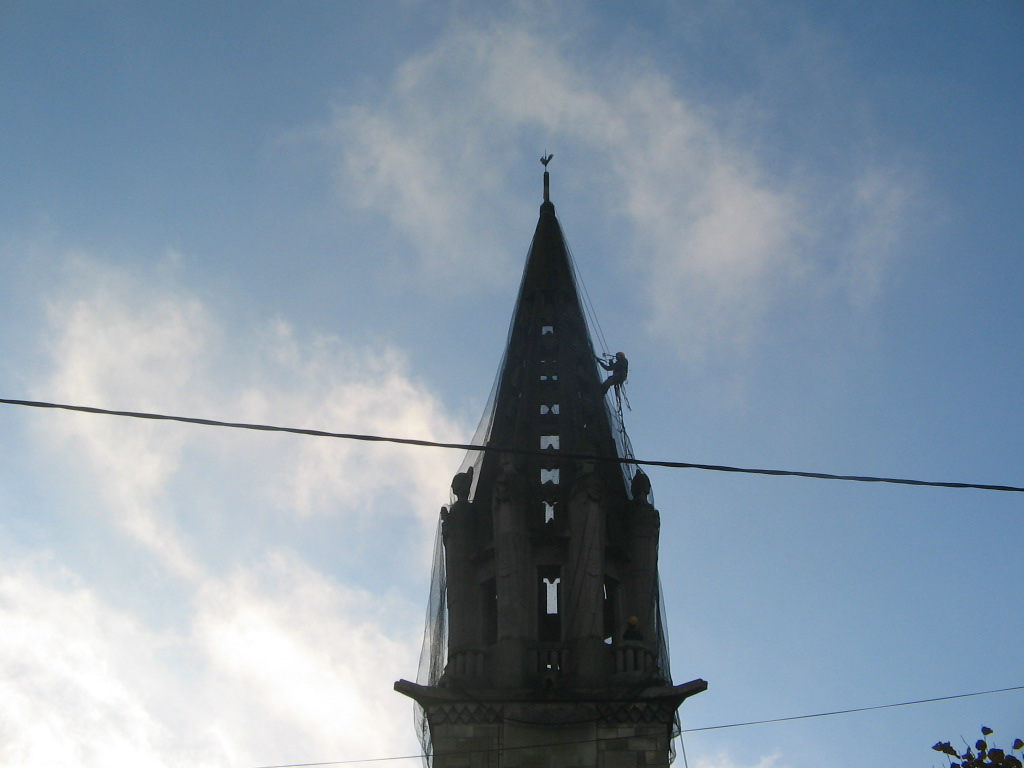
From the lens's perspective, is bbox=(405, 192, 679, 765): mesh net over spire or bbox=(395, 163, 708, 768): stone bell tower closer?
bbox=(395, 163, 708, 768): stone bell tower

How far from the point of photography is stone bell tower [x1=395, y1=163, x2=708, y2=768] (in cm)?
2589

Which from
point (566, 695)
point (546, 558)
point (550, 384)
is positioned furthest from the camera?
point (550, 384)

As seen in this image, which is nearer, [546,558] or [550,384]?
[546,558]

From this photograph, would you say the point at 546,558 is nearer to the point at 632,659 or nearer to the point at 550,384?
the point at 632,659

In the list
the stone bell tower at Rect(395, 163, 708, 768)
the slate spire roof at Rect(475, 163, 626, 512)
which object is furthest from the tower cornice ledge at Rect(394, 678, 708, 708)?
the slate spire roof at Rect(475, 163, 626, 512)

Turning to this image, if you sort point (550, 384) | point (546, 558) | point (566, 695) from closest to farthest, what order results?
1. point (566, 695)
2. point (546, 558)
3. point (550, 384)

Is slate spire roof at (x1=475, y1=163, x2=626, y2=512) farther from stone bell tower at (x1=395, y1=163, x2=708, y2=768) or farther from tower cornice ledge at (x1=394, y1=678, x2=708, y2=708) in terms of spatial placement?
tower cornice ledge at (x1=394, y1=678, x2=708, y2=708)

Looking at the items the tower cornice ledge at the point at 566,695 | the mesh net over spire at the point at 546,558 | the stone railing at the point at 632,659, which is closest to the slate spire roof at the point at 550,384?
the mesh net over spire at the point at 546,558

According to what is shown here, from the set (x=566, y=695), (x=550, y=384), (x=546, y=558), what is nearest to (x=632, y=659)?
(x=566, y=695)

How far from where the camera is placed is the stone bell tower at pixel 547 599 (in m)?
25.9

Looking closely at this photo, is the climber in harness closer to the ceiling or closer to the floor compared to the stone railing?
closer to the ceiling

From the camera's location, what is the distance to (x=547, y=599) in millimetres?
30469

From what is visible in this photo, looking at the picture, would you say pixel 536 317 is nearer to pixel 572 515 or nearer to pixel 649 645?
pixel 572 515

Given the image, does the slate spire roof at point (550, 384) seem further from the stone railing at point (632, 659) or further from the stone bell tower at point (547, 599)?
the stone railing at point (632, 659)
